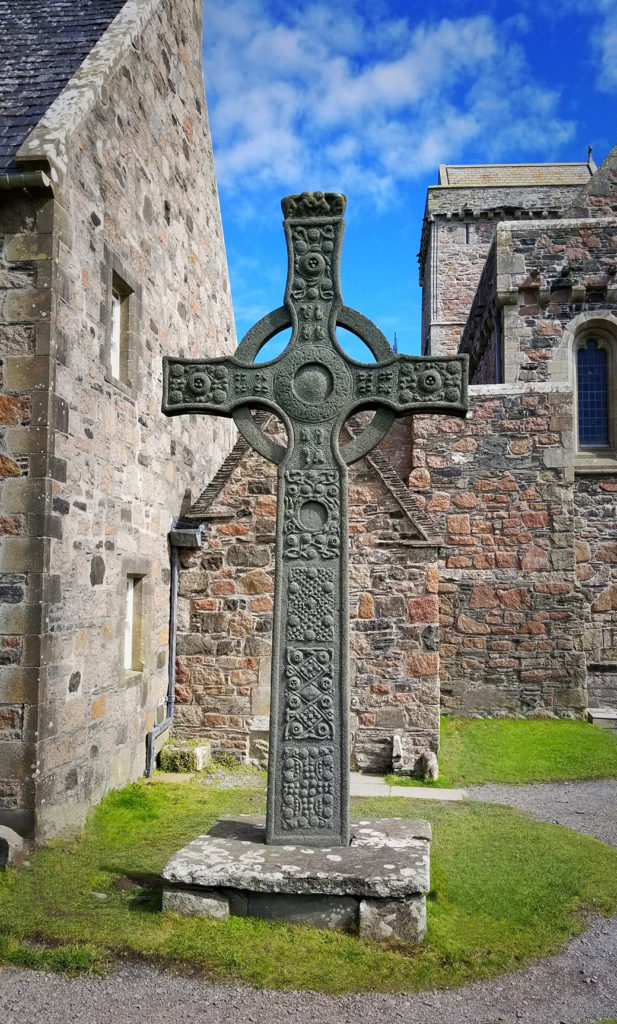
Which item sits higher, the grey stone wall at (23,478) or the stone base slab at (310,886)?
the grey stone wall at (23,478)

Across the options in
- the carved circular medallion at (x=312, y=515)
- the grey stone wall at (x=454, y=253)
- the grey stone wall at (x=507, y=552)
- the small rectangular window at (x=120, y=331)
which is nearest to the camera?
the carved circular medallion at (x=312, y=515)

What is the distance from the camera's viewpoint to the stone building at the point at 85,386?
237 inches

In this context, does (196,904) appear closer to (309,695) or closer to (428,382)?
(309,695)

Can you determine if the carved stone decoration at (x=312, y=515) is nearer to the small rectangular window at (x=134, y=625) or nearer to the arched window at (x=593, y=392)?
the small rectangular window at (x=134, y=625)

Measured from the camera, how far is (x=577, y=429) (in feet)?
40.8

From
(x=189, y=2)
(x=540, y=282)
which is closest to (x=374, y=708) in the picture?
(x=540, y=282)

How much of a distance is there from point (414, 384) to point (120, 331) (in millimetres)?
3980

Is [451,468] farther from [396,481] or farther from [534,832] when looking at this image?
[534,832]

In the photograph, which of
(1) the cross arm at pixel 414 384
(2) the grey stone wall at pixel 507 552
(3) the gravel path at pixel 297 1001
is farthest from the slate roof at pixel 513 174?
(3) the gravel path at pixel 297 1001

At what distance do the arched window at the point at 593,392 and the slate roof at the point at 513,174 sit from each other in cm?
1687

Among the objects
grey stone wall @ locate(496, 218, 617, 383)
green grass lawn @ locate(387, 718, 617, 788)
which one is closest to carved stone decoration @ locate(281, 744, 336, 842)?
green grass lawn @ locate(387, 718, 617, 788)

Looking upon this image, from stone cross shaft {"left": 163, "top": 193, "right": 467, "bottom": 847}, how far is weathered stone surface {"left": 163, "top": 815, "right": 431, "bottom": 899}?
0.16 m

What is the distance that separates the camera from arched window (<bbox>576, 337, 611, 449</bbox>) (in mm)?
12468

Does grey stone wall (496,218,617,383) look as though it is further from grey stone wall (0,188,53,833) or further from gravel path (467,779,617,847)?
grey stone wall (0,188,53,833)
